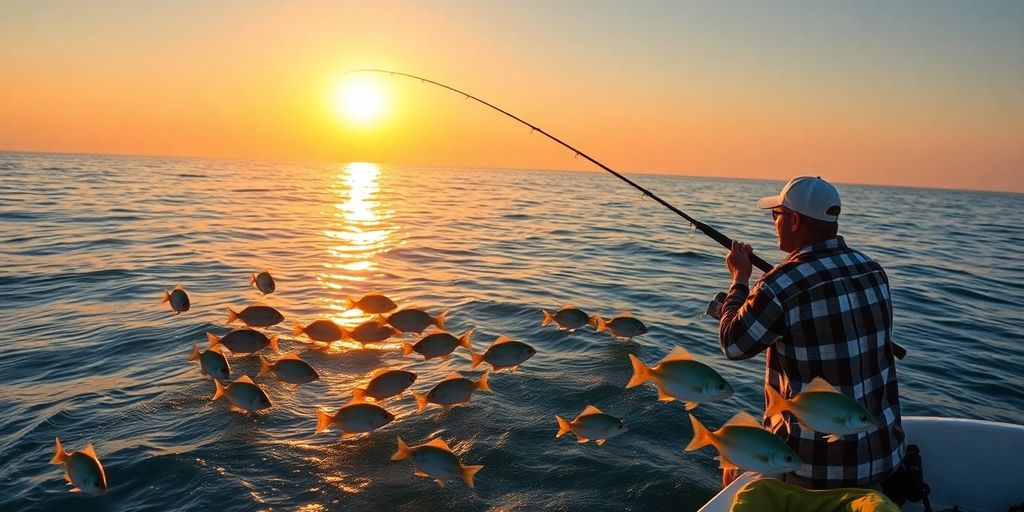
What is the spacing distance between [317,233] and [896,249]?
22153 millimetres

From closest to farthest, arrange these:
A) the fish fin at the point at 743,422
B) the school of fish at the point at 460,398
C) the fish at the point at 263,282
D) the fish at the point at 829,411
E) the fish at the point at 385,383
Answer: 1. the fish at the point at 829,411
2. the school of fish at the point at 460,398
3. the fish fin at the point at 743,422
4. the fish at the point at 385,383
5. the fish at the point at 263,282

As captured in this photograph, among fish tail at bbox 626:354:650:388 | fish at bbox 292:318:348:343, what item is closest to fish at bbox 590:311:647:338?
fish at bbox 292:318:348:343

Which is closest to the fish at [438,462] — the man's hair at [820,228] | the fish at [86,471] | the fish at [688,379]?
the fish at [688,379]

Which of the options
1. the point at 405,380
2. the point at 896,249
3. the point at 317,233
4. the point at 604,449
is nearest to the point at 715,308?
the point at 604,449

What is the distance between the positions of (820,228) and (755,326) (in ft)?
2.52

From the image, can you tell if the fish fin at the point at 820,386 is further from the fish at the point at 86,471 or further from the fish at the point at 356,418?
the fish at the point at 86,471

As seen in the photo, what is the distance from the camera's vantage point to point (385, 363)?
8.98m

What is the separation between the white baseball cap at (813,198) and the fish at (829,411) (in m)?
1.02

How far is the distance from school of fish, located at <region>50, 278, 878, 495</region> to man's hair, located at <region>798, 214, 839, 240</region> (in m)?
0.94

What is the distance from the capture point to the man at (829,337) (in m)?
3.56

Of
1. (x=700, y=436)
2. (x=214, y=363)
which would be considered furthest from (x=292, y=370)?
(x=700, y=436)

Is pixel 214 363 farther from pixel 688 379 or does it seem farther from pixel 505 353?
pixel 688 379

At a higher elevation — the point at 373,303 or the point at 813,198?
the point at 813,198

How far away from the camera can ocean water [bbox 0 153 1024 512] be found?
566 centimetres
